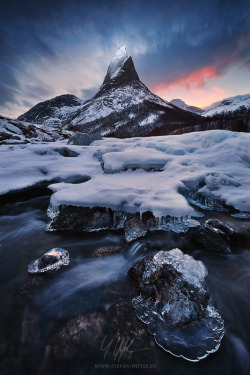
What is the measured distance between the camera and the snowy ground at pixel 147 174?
3.36 metres

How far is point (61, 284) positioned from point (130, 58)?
182 metres

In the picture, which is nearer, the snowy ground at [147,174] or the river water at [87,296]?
the river water at [87,296]

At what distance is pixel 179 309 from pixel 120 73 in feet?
551

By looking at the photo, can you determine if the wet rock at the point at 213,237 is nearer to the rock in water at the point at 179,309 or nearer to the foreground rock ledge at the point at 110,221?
the foreground rock ledge at the point at 110,221

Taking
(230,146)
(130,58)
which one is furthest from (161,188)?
(130,58)

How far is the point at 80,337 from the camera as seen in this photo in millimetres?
1681

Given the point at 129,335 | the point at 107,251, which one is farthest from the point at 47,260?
the point at 129,335

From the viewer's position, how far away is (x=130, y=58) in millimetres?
141500

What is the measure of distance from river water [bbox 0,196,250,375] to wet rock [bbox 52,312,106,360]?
53 millimetres

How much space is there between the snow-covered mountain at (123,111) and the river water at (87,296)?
55610 mm

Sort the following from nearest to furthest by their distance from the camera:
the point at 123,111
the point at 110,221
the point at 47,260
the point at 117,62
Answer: the point at 47,260, the point at 110,221, the point at 123,111, the point at 117,62

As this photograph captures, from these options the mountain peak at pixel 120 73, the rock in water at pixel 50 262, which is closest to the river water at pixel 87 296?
the rock in water at pixel 50 262

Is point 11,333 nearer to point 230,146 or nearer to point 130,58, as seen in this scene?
point 230,146

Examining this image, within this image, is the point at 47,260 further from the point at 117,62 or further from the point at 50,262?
the point at 117,62
